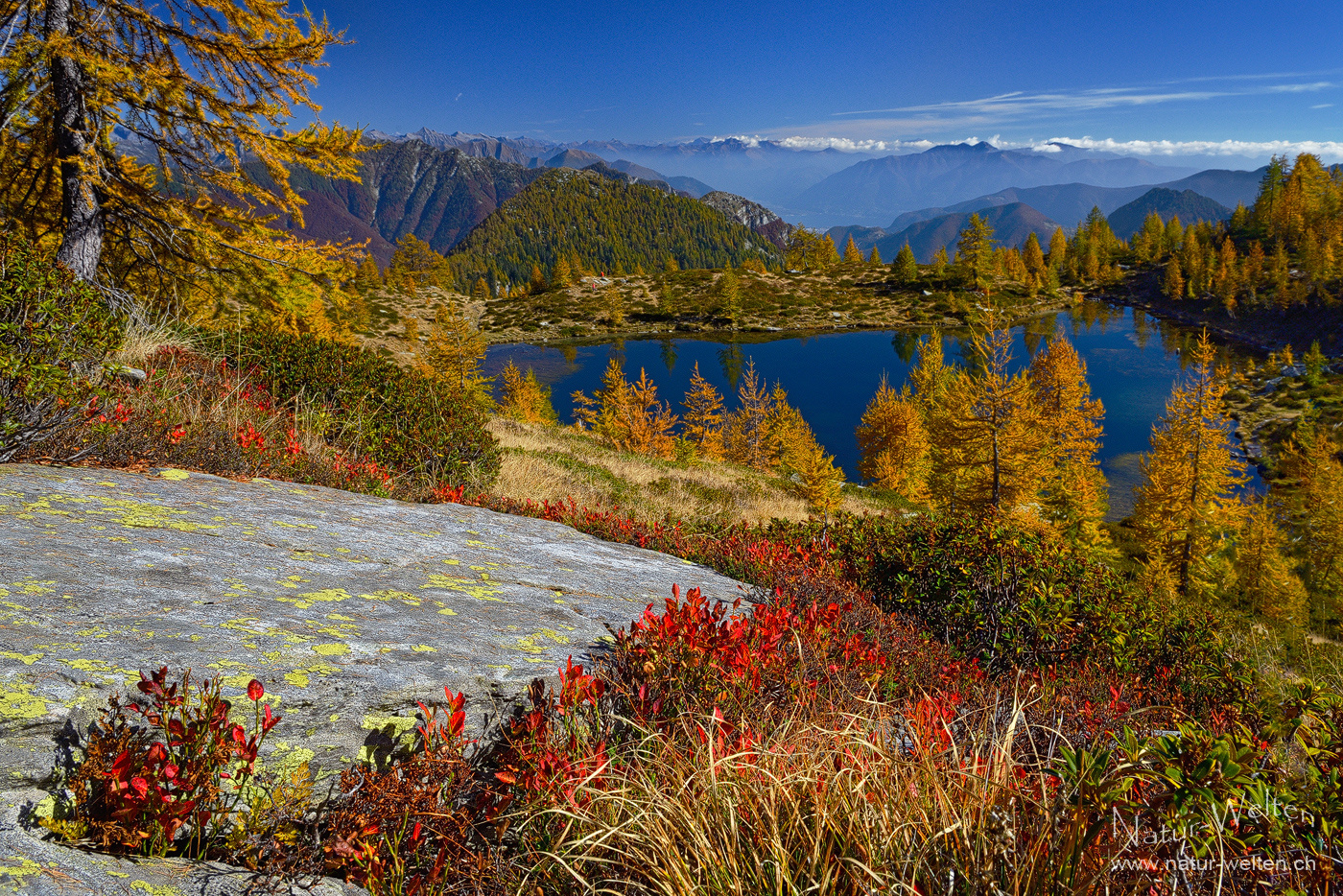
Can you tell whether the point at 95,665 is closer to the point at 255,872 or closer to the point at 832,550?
the point at 255,872

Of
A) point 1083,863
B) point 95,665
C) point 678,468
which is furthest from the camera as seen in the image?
point 678,468

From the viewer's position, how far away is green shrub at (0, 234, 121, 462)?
4242 mm

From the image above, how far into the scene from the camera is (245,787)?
78.7 inches

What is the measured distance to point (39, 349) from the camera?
4500 mm

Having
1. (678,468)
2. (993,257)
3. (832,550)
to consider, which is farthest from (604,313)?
(832,550)

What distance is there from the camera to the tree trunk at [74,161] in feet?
26.8

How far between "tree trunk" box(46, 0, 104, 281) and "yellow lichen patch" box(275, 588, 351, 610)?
316 inches

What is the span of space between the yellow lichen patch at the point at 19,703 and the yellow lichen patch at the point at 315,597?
1073mm

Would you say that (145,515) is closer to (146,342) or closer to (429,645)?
(429,645)

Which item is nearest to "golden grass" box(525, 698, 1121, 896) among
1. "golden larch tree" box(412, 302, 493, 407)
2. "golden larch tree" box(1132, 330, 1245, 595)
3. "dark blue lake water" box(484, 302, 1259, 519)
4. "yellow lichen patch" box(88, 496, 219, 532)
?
"yellow lichen patch" box(88, 496, 219, 532)

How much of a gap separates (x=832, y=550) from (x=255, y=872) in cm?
583

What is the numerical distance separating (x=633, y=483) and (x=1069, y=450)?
128 ft

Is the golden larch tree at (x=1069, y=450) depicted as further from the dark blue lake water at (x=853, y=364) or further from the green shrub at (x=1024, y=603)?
the green shrub at (x=1024, y=603)

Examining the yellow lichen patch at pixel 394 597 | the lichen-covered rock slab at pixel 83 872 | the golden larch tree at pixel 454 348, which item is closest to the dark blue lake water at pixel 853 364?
the golden larch tree at pixel 454 348
